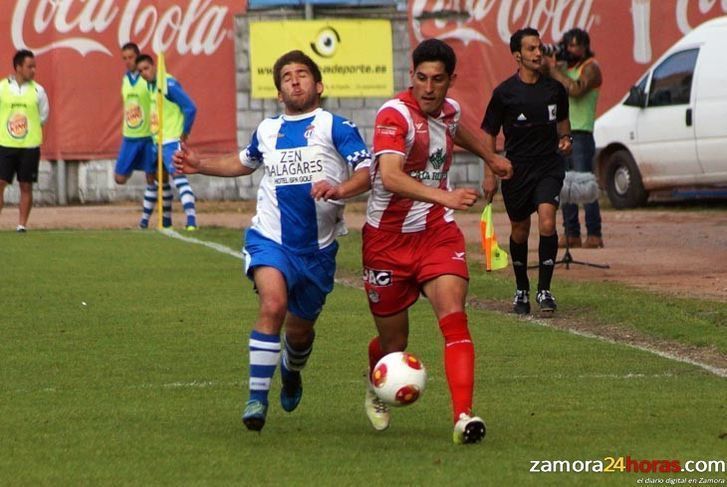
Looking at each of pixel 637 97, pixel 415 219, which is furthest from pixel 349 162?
pixel 637 97

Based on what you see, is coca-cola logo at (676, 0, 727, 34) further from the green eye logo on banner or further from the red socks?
the red socks

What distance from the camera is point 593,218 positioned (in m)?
17.8

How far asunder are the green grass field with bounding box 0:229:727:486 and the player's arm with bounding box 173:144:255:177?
112cm

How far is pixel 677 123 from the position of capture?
22766mm

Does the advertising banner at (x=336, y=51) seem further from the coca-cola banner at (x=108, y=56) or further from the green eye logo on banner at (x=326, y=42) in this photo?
the coca-cola banner at (x=108, y=56)

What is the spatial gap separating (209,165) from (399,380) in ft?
5.14

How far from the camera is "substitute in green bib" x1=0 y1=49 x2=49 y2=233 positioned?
2052cm

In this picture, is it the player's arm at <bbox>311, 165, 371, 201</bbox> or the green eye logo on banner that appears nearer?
the player's arm at <bbox>311, 165, 371, 201</bbox>

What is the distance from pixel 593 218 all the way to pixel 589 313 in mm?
5470

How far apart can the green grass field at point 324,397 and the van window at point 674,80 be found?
29.7 feet

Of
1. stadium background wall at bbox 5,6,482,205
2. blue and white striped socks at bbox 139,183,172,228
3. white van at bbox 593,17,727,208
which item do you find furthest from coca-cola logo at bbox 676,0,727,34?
blue and white striped socks at bbox 139,183,172,228

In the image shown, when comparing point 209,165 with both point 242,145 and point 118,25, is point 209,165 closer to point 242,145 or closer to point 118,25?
point 242,145

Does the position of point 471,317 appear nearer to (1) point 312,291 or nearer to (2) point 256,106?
(1) point 312,291

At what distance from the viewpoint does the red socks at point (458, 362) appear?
719 centimetres
